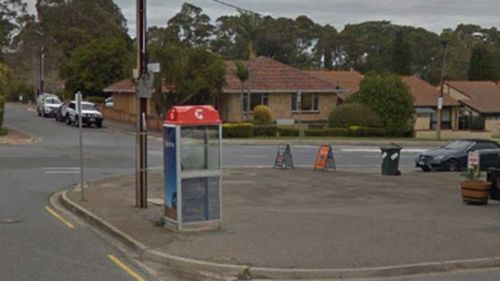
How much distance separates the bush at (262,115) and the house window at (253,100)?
149 centimetres

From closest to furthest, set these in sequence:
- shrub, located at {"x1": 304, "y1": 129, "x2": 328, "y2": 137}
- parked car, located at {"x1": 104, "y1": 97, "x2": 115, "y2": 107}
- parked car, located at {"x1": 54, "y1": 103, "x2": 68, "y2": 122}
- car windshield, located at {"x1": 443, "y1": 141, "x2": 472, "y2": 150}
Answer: car windshield, located at {"x1": 443, "y1": 141, "x2": 472, "y2": 150} < shrub, located at {"x1": 304, "y1": 129, "x2": 328, "y2": 137} < parked car, located at {"x1": 54, "y1": 103, "x2": 68, "y2": 122} < parked car, located at {"x1": 104, "y1": 97, "x2": 115, "y2": 107}

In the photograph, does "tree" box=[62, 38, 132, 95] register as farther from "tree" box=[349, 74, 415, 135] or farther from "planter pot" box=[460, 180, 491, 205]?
"planter pot" box=[460, 180, 491, 205]

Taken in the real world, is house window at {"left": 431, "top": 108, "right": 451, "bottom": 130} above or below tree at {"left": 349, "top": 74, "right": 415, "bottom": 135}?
below

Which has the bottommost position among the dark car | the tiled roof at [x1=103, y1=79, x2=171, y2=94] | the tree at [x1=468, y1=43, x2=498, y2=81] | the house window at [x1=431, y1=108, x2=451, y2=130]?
the house window at [x1=431, y1=108, x2=451, y2=130]

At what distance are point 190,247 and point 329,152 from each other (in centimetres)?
1692

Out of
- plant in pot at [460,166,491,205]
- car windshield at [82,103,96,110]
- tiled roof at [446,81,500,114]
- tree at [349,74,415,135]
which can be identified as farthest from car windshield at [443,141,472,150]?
tiled roof at [446,81,500,114]

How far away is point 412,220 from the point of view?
14.3 metres

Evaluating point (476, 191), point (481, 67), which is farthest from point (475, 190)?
point (481, 67)

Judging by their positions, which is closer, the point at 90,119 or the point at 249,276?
the point at 249,276

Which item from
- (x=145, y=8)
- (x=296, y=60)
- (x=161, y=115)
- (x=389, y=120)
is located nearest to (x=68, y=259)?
(x=145, y=8)

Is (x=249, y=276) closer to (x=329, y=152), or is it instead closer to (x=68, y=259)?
(x=68, y=259)

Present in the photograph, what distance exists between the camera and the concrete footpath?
33.6 ft

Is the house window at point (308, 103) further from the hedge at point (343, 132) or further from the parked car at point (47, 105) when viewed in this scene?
the parked car at point (47, 105)

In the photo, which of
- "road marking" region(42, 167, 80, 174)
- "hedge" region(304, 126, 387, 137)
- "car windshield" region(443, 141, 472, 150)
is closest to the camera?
"road marking" region(42, 167, 80, 174)
